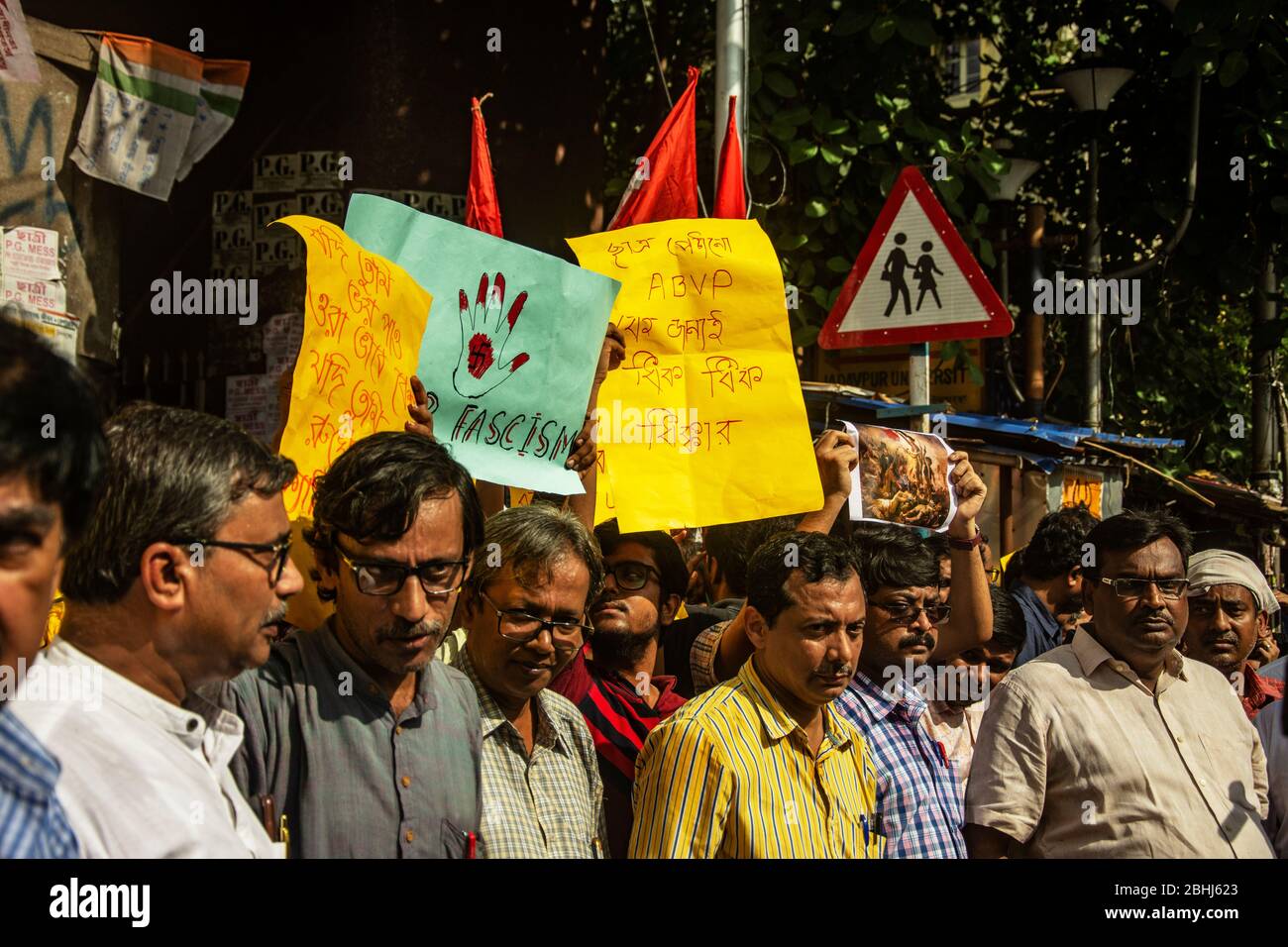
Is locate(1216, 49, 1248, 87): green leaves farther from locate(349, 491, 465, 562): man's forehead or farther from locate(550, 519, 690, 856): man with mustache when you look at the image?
locate(349, 491, 465, 562): man's forehead

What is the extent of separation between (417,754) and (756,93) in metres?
5.90

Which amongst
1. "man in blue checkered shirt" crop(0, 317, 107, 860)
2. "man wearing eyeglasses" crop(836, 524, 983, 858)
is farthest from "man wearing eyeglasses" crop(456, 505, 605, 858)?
"man in blue checkered shirt" crop(0, 317, 107, 860)

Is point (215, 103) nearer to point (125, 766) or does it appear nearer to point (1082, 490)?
point (125, 766)

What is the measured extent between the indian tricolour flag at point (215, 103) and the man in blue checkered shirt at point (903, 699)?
345 cm

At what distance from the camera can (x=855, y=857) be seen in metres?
3.33

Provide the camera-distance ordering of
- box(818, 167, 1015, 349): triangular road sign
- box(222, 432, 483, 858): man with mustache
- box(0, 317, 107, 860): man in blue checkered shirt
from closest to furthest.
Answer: box(0, 317, 107, 860): man in blue checkered shirt
box(222, 432, 483, 858): man with mustache
box(818, 167, 1015, 349): triangular road sign

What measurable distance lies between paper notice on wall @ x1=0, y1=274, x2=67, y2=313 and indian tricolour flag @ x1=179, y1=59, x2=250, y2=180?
2.80ft

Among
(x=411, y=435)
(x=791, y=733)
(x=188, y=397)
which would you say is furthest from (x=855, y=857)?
(x=188, y=397)

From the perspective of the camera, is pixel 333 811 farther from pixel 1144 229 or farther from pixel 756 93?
pixel 1144 229

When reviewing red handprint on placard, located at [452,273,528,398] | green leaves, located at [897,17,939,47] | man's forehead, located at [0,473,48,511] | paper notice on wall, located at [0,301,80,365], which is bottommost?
man's forehead, located at [0,473,48,511]

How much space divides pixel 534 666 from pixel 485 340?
1.02m

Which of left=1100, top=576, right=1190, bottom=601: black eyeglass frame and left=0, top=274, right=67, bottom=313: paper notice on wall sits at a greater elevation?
left=0, top=274, right=67, bottom=313: paper notice on wall

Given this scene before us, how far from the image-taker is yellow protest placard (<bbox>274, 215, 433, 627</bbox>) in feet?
10.4
